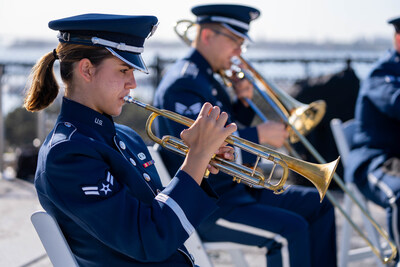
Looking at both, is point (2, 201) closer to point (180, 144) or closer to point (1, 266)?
point (1, 266)

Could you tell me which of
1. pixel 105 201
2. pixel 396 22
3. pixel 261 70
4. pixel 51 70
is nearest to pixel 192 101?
pixel 51 70

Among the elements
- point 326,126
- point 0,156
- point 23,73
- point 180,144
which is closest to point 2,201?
point 0,156

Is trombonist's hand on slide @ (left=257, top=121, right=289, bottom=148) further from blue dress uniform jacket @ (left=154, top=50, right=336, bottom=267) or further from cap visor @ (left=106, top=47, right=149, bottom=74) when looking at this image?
cap visor @ (left=106, top=47, right=149, bottom=74)

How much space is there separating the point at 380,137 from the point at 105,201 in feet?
7.30

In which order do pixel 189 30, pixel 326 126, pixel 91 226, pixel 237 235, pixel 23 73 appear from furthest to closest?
1. pixel 23 73
2. pixel 326 126
3. pixel 189 30
4. pixel 237 235
5. pixel 91 226

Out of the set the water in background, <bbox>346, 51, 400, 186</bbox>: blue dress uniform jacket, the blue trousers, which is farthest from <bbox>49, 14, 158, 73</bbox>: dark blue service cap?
the water in background

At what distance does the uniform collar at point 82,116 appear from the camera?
181 centimetres

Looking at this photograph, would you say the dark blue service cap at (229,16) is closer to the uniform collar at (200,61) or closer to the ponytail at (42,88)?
the uniform collar at (200,61)

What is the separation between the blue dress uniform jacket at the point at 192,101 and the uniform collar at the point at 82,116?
80 cm

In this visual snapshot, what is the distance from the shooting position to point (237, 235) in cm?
262

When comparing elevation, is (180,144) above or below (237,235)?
above

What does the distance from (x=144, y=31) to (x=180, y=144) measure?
0.43 meters

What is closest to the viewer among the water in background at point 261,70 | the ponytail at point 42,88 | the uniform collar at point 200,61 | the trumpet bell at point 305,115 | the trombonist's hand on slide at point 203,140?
the trombonist's hand on slide at point 203,140

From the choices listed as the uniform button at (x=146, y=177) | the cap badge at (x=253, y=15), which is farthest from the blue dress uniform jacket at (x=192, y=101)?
the uniform button at (x=146, y=177)
